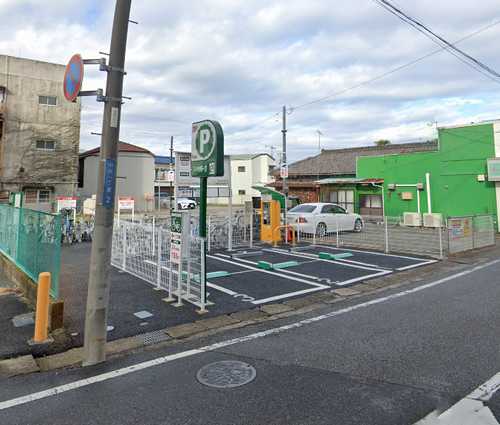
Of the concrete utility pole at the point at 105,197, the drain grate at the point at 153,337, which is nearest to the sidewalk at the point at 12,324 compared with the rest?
the concrete utility pole at the point at 105,197

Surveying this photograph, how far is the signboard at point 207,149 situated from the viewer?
5.43 meters

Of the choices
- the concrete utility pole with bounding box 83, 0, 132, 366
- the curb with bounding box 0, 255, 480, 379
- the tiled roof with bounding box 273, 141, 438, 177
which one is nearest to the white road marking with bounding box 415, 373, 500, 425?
the curb with bounding box 0, 255, 480, 379

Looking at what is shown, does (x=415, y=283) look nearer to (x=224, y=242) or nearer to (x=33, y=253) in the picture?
(x=224, y=242)

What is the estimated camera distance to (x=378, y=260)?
9.75 m

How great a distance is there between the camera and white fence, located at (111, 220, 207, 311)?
18.7 ft

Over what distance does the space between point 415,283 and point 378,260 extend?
7.97 feet

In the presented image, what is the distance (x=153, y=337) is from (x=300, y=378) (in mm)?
2019

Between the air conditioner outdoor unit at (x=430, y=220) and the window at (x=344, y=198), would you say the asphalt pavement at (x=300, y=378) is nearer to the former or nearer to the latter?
the air conditioner outdoor unit at (x=430, y=220)

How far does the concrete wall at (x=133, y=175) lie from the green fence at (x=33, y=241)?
2736cm

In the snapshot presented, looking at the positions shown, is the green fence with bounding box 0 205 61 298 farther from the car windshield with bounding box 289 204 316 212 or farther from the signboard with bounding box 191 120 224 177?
the car windshield with bounding box 289 204 316 212

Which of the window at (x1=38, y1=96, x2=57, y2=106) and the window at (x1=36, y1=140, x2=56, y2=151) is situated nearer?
the window at (x1=36, y1=140, x2=56, y2=151)

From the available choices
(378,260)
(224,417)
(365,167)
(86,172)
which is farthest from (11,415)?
(86,172)

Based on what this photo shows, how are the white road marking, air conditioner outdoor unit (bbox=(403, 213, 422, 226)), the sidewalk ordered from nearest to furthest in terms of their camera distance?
the white road marking < the sidewalk < air conditioner outdoor unit (bbox=(403, 213, 422, 226))

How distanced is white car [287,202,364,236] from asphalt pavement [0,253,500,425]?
847cm
